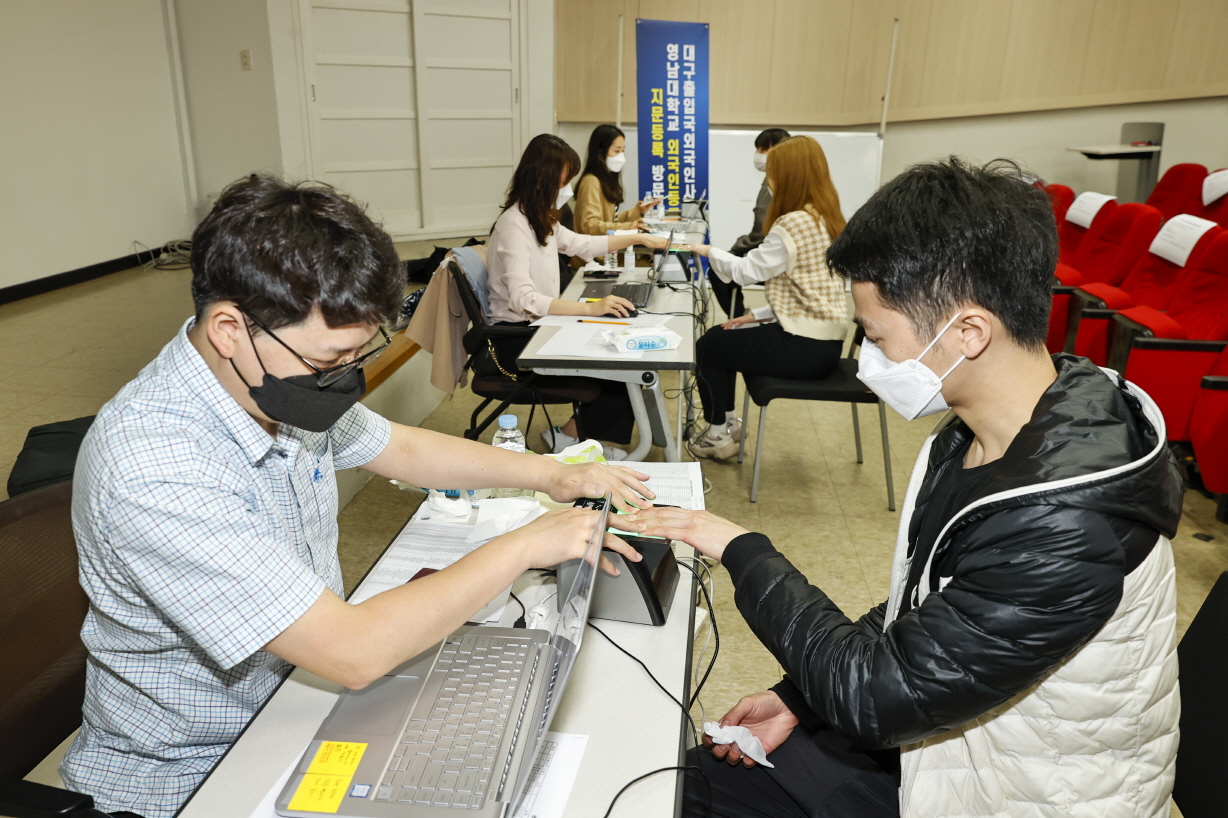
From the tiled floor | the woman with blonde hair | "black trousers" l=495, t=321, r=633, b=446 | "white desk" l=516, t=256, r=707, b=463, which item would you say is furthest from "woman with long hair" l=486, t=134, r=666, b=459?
the woman with blonde hair

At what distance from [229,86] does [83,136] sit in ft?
3.98

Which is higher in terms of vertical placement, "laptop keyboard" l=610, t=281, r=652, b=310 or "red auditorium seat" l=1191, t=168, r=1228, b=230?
"red auditorium seat" l=1191, t=168, r=1228, b=230

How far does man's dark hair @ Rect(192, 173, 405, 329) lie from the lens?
94 centimetres

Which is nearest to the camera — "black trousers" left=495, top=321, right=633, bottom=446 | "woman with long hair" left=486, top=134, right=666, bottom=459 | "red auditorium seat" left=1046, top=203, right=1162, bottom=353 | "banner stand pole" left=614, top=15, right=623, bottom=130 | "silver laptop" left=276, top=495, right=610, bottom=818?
"silver laptop" left=276, top=495, right=610, bottom=818

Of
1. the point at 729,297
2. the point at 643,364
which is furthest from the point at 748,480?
the point at 729,297

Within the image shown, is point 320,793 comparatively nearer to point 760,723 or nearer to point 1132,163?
point 760,723

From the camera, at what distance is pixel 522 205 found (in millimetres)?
3359

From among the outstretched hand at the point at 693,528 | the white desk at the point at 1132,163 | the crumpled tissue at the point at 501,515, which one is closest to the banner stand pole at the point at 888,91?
the white desk at the point at 1132,163

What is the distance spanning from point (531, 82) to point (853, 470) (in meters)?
5.33

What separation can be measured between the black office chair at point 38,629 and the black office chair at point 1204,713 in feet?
4.99

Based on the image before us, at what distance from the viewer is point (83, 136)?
5.89 metres

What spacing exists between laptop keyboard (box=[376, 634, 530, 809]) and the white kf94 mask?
0.61 meters

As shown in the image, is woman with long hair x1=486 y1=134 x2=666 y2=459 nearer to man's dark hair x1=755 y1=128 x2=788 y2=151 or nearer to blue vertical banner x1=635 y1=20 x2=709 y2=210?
man's dark hair x1=755 y1=128 x2=788 y2=151

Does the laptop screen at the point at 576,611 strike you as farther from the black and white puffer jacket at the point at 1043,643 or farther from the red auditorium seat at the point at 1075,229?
the red auditorium seat at the point at 1075,229
